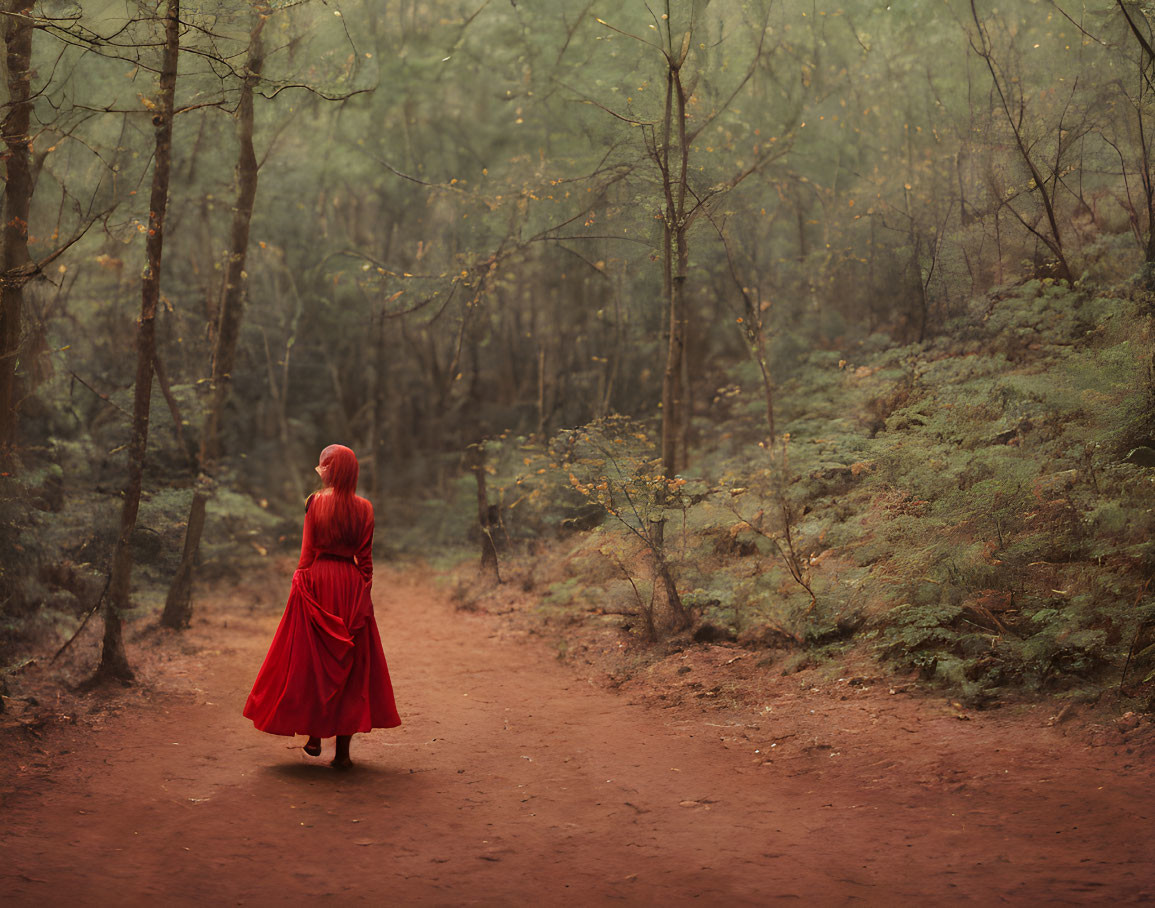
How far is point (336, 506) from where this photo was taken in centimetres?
586

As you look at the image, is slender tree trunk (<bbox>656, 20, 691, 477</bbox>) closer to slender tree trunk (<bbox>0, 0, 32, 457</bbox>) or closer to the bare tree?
the bare tree

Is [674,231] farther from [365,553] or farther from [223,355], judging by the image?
[365,553]

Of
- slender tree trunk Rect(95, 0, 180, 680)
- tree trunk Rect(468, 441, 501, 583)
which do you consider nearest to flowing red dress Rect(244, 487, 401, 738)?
slender tree trunk Rect(95, 0, 180, 680)

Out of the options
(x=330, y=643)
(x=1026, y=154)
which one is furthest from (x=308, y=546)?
(x=1026, y=154)

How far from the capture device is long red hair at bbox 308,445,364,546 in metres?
5.85

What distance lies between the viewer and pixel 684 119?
436 inches

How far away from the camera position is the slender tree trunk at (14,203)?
7520 millimetres

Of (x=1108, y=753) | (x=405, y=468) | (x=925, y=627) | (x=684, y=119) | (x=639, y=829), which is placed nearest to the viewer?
(x=639, y=829)

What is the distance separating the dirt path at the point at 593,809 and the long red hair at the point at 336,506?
1571 mm

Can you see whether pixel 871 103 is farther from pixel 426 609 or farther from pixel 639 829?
pixel 639 829

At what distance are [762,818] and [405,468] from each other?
64.2 ft

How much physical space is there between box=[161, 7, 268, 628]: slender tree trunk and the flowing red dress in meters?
5.51

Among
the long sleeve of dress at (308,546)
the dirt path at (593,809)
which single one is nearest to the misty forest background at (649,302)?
the dirt path at (593,809)

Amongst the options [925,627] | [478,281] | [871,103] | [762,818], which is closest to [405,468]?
[478,281]
